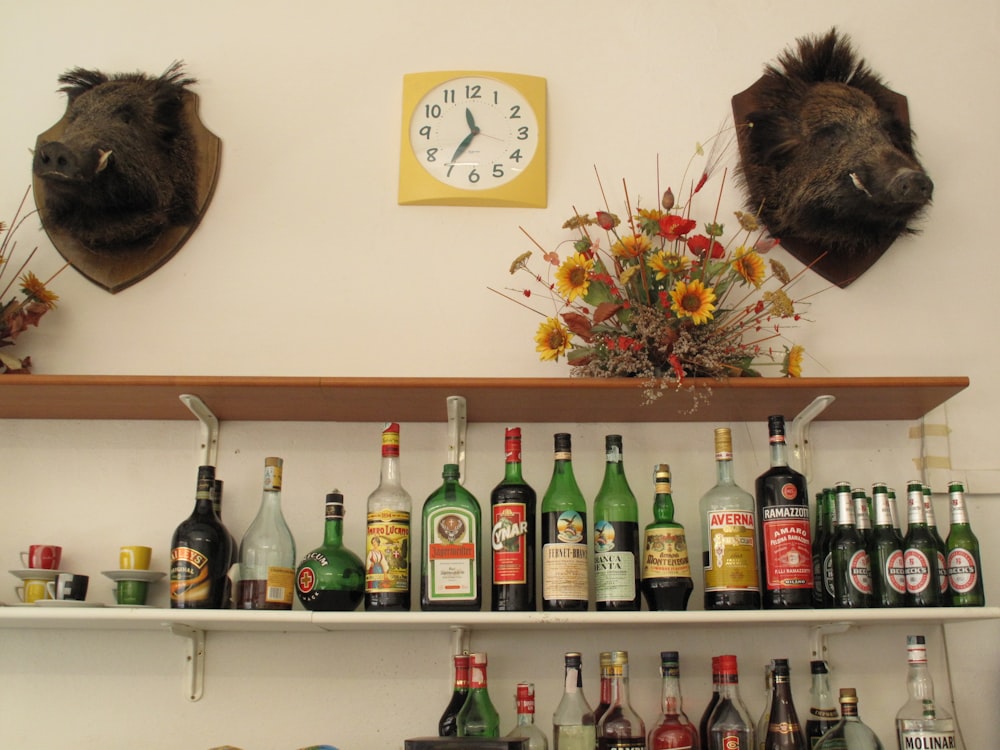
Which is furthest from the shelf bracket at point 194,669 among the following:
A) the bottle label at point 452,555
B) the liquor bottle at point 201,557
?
the bottle label at point 452,555

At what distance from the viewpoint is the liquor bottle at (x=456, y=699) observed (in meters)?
1.71

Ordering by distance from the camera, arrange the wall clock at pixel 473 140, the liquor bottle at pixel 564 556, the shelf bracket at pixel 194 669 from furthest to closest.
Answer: the wall clock at pixel 473 140 → the shelf bracket at pixel 194 669 → the liquor bottle at pixel 564 556

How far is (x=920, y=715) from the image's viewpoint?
67.1 inches

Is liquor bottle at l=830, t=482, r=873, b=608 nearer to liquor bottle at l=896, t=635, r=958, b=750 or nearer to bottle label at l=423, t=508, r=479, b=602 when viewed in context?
liquor bottle at l=896, t=635, r=958, b=750

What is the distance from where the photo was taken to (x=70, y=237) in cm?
202

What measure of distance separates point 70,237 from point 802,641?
1.63m

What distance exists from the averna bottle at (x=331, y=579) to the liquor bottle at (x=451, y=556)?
12cm

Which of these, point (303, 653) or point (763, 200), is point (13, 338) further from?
point (763, 200)

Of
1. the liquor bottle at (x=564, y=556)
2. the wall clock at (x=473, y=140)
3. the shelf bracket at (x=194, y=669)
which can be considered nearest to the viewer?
the liquor bottle at (x=564, y=556)

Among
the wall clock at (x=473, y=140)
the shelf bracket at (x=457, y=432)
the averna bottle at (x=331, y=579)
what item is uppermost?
the wall clock at (x=473, y=140)

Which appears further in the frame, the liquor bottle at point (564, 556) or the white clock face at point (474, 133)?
the white clock face at point (474, 133)

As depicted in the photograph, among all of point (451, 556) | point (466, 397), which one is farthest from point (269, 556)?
point (466, 397)

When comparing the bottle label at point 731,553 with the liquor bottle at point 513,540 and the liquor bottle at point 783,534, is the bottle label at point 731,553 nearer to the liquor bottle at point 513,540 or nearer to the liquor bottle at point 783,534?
the liquor bottle at point 783,534

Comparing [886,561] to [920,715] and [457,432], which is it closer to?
[920,715]
